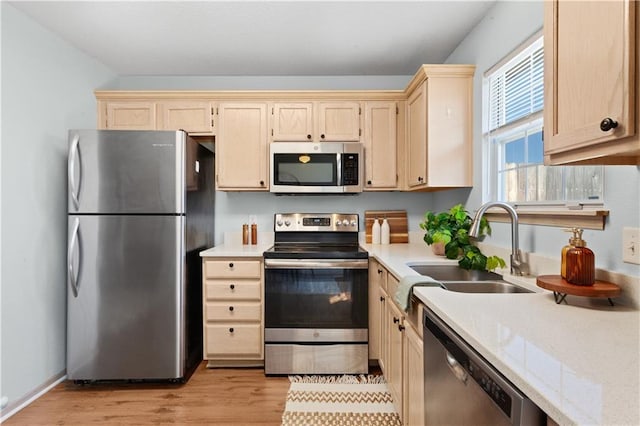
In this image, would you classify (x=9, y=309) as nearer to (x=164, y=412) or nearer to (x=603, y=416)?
(x=164, y=412)

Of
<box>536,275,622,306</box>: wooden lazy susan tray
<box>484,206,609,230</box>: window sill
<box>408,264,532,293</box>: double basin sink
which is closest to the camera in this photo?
<box>536,275,622,306</box>: wooden lazy susan tray

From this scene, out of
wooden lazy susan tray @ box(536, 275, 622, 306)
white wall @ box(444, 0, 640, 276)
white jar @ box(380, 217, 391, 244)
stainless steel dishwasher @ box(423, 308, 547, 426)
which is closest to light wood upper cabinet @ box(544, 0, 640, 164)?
white wall @ box(444, 0, 640, 276)

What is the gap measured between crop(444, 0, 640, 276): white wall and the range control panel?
798mm

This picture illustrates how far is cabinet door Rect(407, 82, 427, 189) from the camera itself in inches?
91.2

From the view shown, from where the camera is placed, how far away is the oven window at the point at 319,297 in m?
2.37

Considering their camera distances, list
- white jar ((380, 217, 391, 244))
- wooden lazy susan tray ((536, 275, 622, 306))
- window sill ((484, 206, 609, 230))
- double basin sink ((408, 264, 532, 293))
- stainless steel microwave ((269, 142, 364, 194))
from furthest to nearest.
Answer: white jar ((380, 217, 391, 244)) < stainless steel microwave ((269, 142, 364, 194)) < double basin sink ((408, 264, 532, 293)) < window sill ((484, 206, 609, 230)) < wooden lazy susan tray ((536, 275, 622, 306))

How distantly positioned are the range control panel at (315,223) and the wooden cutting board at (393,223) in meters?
0.11

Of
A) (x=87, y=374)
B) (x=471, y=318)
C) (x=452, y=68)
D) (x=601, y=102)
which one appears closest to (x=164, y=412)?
(x=87, y=374)

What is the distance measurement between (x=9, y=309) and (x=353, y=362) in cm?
217

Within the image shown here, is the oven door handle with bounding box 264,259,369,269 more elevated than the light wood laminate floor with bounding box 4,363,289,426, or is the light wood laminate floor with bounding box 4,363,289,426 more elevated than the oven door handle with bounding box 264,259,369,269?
the oven door handle with bounding box 264,259,369,269

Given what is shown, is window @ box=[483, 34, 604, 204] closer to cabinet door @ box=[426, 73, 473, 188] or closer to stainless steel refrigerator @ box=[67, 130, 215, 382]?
cabinet door @ box=[426, 73, 473, 188]

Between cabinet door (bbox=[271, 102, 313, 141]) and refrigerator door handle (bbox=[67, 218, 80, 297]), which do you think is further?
cabinet door (bbox=[271, 102, 313, 141])

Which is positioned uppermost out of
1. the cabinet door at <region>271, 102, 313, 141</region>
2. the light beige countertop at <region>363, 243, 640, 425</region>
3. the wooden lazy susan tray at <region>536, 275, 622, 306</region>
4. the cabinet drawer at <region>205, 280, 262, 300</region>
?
the cabinet door at <region>271, 102, 313, 141</region>

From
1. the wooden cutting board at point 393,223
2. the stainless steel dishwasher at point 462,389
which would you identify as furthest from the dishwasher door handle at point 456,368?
the wooden cutting board at point 393,223
